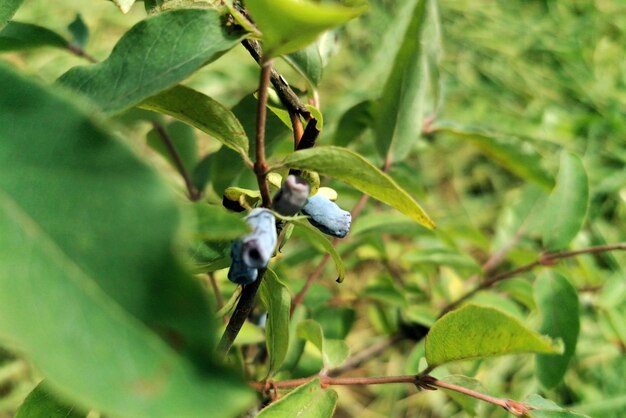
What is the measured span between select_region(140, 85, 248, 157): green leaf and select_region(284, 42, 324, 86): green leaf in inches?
3.9

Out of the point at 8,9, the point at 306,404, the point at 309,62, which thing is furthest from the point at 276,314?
the point at 8,9

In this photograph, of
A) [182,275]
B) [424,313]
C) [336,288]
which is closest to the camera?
[182,275]

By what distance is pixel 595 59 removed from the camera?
2.56 m

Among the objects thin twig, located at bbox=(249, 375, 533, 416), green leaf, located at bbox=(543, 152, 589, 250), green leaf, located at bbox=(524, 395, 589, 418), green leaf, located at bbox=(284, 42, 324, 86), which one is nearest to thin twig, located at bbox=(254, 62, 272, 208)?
green leaf, located at bbox=(284, 42, 324, 86)

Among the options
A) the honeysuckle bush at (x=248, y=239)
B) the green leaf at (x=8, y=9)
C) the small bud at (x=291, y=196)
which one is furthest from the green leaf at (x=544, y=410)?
the green leaf at (x=8, y=9)

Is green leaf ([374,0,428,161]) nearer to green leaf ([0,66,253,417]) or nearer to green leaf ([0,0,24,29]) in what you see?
green leaf ([0,0,24,29])

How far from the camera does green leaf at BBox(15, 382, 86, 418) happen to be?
0.63 metres

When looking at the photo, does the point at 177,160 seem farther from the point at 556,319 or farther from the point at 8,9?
the point at 556,319

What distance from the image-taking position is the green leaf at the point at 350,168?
1.57 feet

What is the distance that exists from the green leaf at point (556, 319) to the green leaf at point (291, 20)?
61cm

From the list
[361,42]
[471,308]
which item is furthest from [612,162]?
[471,308]

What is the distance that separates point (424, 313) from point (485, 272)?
0.20 meters

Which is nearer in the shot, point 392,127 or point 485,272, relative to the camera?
point 392,127

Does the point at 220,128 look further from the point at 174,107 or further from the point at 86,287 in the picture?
the point at 86,287
